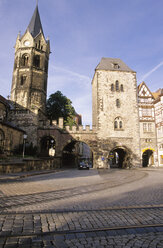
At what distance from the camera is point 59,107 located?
36969 mm

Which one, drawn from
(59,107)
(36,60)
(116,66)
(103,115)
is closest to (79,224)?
(103,115)

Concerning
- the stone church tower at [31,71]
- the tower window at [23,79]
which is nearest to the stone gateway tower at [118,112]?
the stone church tower at [31,71]

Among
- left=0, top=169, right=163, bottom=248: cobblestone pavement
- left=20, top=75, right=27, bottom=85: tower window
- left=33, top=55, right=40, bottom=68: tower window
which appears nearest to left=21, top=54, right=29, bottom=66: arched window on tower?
left=33, top=55, right=40, bottom=68: tower window

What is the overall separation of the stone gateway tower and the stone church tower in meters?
10.3

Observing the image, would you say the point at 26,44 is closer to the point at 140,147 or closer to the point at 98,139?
the point at 98,139

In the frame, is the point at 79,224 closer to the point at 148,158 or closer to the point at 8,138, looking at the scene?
the point at 8,138

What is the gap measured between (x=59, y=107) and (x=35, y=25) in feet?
60.1

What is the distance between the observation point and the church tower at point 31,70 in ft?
98.2

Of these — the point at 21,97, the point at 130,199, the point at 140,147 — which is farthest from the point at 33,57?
the point at 130,199

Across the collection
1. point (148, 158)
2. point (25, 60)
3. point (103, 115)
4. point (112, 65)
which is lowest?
point (148, 158)

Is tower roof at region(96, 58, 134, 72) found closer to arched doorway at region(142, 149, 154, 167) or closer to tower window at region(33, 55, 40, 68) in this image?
tower window at region(33, 55, 40, 68)

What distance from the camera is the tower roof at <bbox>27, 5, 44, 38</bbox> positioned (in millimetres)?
34438

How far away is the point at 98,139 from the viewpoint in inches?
1059

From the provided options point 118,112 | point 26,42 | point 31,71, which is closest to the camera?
point 118,112
